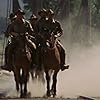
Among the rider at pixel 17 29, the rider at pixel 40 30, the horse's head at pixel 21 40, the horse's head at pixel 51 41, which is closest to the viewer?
the horse's head at pixel 21 40

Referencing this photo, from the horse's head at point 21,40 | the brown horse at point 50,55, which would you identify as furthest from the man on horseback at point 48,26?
the horse's head at point 21,40

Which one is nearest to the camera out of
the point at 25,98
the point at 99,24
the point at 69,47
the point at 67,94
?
the point at 25,98

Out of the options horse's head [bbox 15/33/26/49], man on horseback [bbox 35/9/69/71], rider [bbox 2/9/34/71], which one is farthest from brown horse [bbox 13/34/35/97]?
man on horseback [bbox 35/9/69/71]

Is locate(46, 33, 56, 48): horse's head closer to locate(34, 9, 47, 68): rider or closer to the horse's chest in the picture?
the horse's chest

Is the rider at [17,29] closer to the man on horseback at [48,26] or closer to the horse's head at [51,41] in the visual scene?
the man on horseback at [48,26]

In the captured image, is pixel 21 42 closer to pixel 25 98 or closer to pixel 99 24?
pixel 25 98

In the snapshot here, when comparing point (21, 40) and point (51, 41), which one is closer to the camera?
point (21, 40)

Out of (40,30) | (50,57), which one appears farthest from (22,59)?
(40,30)

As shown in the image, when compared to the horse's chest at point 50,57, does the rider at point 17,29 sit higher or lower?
higher

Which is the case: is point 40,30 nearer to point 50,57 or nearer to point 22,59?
point 50,57

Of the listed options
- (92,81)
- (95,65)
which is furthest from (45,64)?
(95,65)

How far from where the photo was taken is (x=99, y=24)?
56.3 m

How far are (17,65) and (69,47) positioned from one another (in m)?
21.5

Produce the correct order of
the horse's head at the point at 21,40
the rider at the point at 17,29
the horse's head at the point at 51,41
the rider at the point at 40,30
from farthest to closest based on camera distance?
the rider at the point at 40,30 → the rider at the point at 17,29 → the horse's head at the point at 51,41 → the horse's head at the point at 21,40
